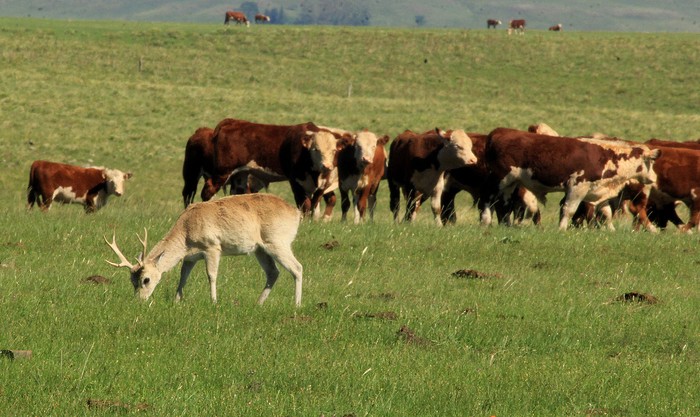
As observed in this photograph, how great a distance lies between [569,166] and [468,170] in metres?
3.09

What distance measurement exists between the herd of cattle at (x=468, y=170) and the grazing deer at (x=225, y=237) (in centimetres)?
820

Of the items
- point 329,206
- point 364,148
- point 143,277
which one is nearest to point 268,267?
point 143,277

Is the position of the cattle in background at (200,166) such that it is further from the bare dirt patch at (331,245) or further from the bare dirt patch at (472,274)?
the bare dirt patch at (472,274)

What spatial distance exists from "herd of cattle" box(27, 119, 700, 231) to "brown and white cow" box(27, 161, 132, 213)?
44.9 inches

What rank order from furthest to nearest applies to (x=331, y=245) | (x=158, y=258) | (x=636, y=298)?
(x=331, y=245) < (x=636, y=298) < (x=158, y=258)

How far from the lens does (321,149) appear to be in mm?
20344

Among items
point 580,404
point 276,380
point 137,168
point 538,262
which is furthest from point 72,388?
point 137,168

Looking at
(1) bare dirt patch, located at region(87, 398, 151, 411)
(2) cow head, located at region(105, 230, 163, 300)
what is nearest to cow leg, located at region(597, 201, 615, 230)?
(2) cow head, located at region(105, 230, 163, 300)

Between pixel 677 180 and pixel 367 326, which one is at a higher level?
pixel 367 326

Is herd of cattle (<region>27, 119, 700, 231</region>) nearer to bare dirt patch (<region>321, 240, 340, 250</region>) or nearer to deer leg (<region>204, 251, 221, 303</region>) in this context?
bare dirt patch (<region>321, 240, 340, 250</region>)

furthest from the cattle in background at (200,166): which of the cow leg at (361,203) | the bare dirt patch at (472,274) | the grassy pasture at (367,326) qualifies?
the bare dirt patch at (472,274)

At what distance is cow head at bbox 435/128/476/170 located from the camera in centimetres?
2012

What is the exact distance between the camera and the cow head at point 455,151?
20.1 m

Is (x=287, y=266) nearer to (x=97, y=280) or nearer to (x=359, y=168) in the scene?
(x=97, y=280)
